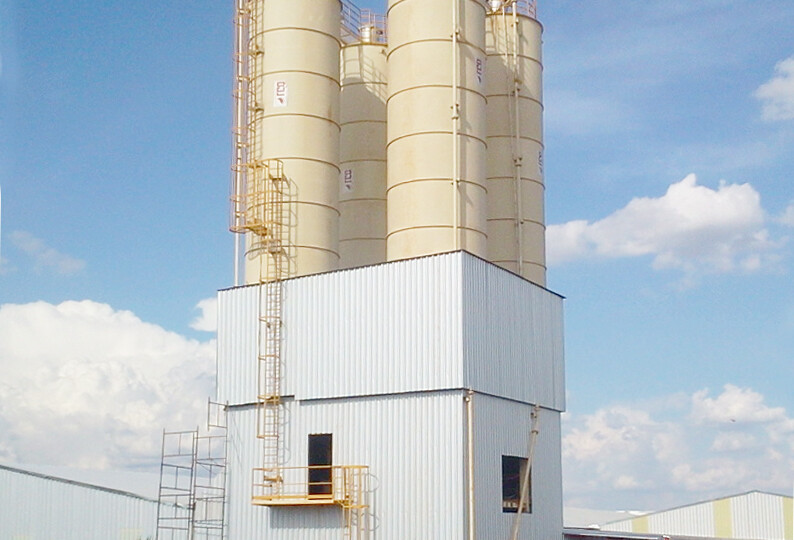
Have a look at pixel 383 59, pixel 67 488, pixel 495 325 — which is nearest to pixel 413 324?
pixel 495 325

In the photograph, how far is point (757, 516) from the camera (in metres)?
56.4

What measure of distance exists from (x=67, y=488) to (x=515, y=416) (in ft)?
59.8

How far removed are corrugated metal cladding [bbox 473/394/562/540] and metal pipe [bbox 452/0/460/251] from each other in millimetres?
5463

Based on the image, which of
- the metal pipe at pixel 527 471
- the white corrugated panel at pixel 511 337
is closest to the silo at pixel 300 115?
the white corrugated panel at pixel 511 337

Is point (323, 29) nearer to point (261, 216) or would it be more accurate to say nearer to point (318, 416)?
point (261, 216)

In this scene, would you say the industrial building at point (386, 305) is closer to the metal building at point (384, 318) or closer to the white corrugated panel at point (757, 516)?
the metal building at point (384, 318)

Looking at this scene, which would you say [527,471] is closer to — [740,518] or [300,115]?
[300,115]

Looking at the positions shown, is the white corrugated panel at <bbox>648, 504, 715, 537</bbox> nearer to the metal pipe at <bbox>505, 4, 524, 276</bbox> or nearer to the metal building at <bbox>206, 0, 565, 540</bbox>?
the metal building at <bbox>206, 0, 565, 540</bbox>

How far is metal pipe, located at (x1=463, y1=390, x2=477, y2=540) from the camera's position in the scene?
91.6ft

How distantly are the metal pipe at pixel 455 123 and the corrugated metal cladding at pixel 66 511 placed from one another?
49.8ft

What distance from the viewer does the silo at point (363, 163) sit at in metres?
38.0

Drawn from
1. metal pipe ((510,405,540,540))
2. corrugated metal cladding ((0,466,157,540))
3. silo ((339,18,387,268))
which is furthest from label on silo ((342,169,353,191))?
corrugated metal cladding ((0,466,157,540))

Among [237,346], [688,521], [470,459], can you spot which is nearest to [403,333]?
[470,459]

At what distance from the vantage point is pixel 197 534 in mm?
33562
